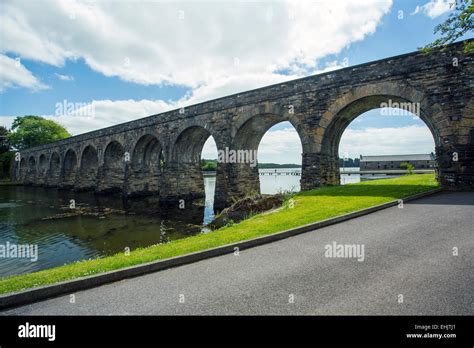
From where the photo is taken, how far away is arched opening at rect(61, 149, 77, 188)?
132 ft

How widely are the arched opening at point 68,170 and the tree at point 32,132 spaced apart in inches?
1295

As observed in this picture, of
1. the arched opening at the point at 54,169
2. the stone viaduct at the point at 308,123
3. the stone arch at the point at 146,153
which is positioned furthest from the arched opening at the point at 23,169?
the stone arch at the point at 146,153

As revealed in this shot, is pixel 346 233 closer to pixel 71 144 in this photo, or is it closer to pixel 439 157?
pixel 439 157

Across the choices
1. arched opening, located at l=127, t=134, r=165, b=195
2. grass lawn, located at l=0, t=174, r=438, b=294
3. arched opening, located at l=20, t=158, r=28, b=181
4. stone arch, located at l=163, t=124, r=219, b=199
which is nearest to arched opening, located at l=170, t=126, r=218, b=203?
stone arch, located at l=163, t=124, r=219, b=199

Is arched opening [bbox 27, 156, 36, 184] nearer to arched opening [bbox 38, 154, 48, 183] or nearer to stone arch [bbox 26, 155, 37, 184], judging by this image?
stone arch [bbox 26, 155, 37, 184]

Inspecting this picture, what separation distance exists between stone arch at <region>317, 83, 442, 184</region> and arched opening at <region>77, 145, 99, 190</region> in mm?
31645

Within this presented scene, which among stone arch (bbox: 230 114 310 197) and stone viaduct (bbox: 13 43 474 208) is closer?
stone viaduct (bbox: 13 43 474 208)

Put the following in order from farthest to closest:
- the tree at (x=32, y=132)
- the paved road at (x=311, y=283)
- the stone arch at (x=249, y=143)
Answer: the tree at (x=32, y=132) → the stone arch at (x=249, y=143) → the paved road at (x=311, y=283)

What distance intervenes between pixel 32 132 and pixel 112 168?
170ft

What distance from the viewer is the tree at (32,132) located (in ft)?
217

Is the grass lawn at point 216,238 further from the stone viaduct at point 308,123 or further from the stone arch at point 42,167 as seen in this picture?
the stone arch at point 42,167

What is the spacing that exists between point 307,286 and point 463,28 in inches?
464
